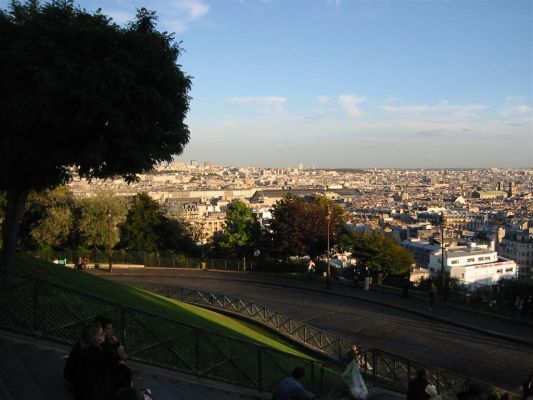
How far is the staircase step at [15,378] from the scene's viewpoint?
21.1 ft

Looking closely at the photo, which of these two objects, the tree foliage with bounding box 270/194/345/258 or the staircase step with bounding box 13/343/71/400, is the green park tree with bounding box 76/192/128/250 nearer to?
the tree foliage with bounding box 270/194/345/258

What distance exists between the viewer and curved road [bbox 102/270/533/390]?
13992 millimetres

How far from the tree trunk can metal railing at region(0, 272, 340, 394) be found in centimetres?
446

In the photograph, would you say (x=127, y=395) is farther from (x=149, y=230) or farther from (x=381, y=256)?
(x=149, y=230)

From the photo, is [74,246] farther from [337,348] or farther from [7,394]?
[7,394]

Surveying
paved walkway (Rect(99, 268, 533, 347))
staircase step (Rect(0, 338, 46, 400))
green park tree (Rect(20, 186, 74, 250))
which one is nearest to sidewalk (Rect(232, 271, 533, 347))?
paved walkway (Rect(99, 268, 533, 347))

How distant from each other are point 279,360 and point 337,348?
252 inches

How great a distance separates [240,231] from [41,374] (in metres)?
29.1

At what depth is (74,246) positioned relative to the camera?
34250 millimetres

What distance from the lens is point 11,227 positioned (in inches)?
491

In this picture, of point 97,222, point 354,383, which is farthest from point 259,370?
point 97,222

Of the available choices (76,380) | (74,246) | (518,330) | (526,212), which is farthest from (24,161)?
(526,212)

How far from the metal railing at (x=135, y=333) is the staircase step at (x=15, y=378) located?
565 millimetres

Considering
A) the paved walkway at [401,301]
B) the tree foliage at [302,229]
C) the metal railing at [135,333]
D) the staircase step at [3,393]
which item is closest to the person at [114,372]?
the staircase step at [3,393]
